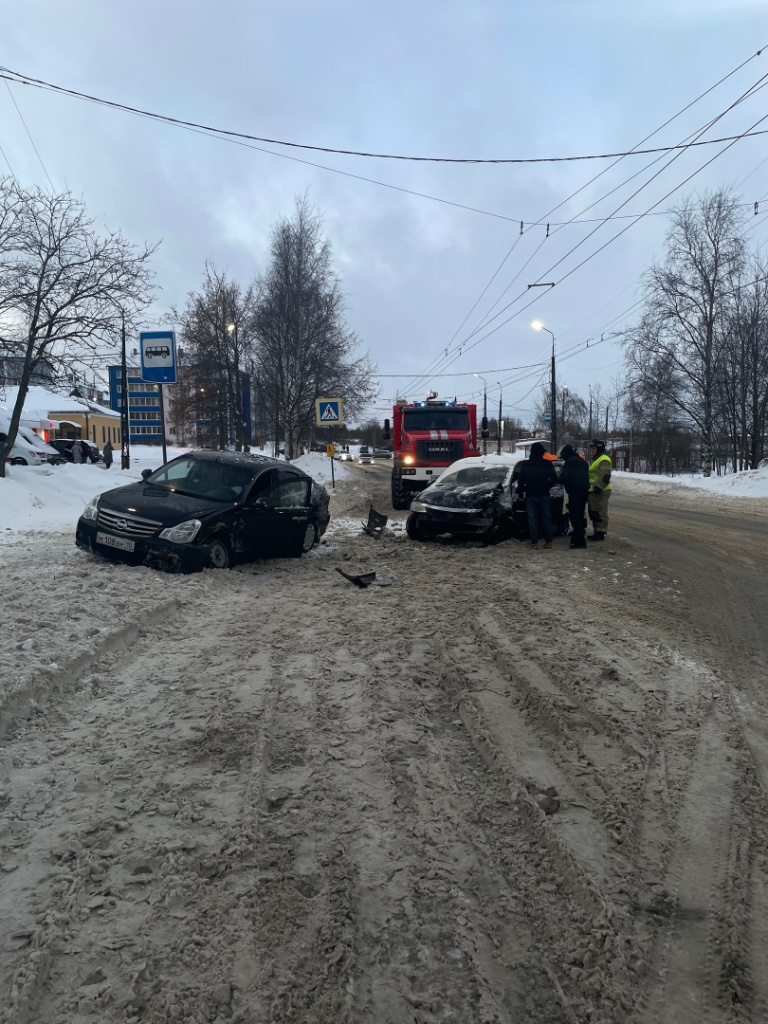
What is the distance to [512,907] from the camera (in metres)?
2.37

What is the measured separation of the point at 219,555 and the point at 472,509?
15.1 feet

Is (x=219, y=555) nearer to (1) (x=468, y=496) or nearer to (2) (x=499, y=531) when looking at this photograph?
(1) (x=468, y=496)

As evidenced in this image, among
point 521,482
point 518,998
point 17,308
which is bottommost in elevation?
point 518,998

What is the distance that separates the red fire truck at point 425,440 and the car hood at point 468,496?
5.50 metres

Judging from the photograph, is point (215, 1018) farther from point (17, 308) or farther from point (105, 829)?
point (17, 308)

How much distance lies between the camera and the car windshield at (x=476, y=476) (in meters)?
12.0

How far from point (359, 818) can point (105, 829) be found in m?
1.07

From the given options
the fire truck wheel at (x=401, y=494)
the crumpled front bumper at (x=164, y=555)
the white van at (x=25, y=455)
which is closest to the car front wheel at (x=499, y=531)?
the crumpled front bumper at (x=164, y=555)

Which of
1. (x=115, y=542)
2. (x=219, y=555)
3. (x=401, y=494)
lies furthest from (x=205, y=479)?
(x=401, y=494)

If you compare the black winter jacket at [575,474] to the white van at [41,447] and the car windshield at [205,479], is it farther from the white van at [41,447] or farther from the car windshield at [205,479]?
the white van at [41,447]

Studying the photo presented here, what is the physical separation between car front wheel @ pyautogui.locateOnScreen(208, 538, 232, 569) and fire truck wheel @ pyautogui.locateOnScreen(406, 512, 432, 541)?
4063 millimetres

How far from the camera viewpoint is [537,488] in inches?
438

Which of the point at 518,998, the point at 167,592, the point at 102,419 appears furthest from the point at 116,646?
the point at 102,419

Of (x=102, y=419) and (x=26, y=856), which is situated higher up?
(x=102, y=419)
